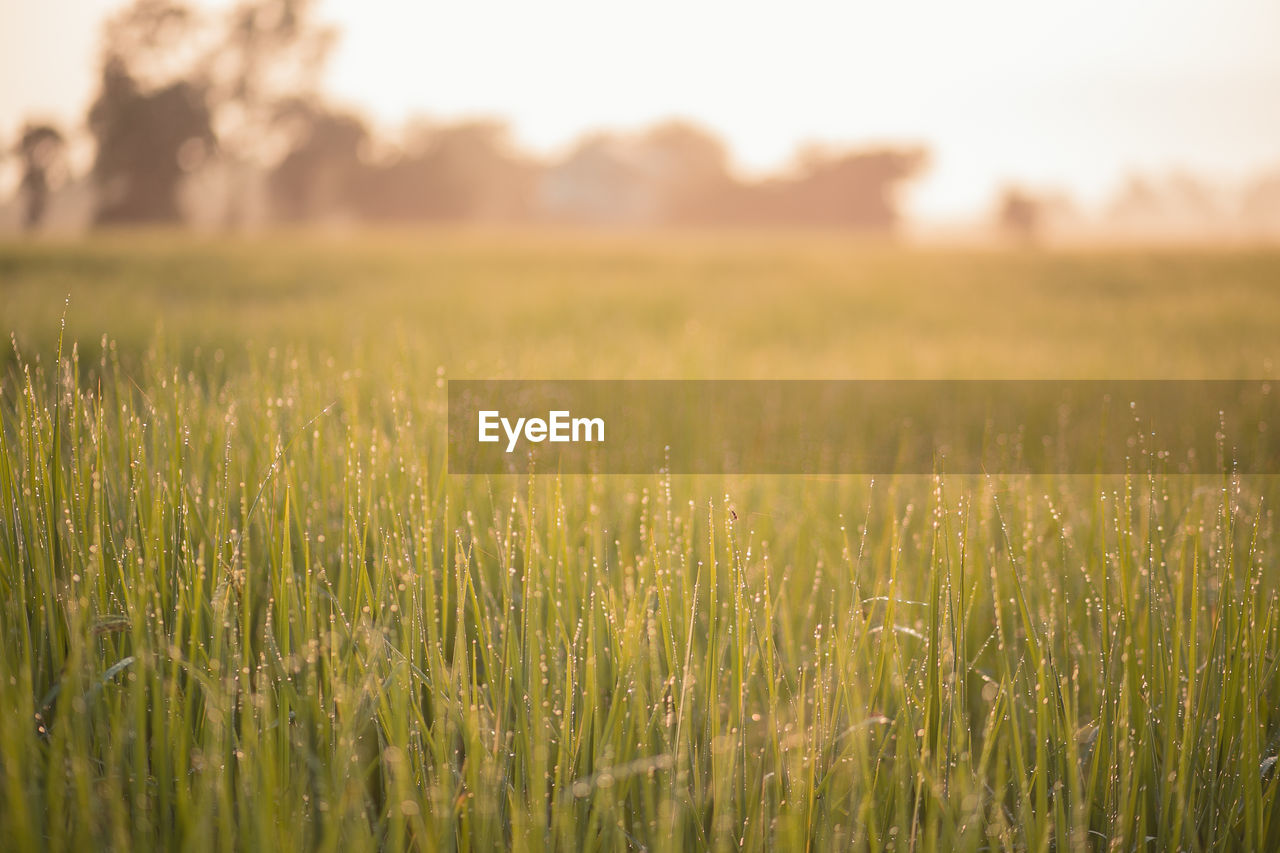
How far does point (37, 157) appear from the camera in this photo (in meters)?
14.3

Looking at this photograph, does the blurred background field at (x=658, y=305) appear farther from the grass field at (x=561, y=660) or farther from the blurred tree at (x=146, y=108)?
the blurred tree at (x=146, y=108)

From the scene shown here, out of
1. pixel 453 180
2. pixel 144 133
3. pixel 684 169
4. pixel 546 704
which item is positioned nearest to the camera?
pixel 546 704

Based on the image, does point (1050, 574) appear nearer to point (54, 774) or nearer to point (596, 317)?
point (54, 774)

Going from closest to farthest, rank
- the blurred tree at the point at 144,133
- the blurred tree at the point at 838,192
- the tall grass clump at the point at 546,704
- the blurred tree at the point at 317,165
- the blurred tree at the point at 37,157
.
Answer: the tall grass clump at the point at 546,704
the blurred tree at the point at 37,157
the blurred tree at the point at 144,133
the blurred tree at the point at 317,165
the blurred tree at the point at 838,192

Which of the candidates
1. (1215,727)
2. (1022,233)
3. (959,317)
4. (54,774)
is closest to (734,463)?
(1215,727)

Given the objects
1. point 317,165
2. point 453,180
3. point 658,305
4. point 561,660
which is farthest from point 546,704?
point 453,180

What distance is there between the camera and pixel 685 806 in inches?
41.6

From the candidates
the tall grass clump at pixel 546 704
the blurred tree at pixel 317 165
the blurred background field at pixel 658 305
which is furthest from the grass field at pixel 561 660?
the blurred tree at pixel 317 165

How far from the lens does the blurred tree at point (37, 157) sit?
13914 mm

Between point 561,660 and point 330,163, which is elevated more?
point 330,163

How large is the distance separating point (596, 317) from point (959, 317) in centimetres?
369

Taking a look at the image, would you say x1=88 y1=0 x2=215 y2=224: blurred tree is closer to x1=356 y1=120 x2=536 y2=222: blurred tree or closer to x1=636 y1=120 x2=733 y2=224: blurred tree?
x1=356 y1=120 x2=536 y2=222: blurred tree

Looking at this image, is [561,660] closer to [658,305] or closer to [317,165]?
[658,305]

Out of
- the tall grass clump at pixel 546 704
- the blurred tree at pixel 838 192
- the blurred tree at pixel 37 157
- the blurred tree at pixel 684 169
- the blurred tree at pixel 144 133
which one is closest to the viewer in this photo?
the tall grass clump at pixel 546 704
